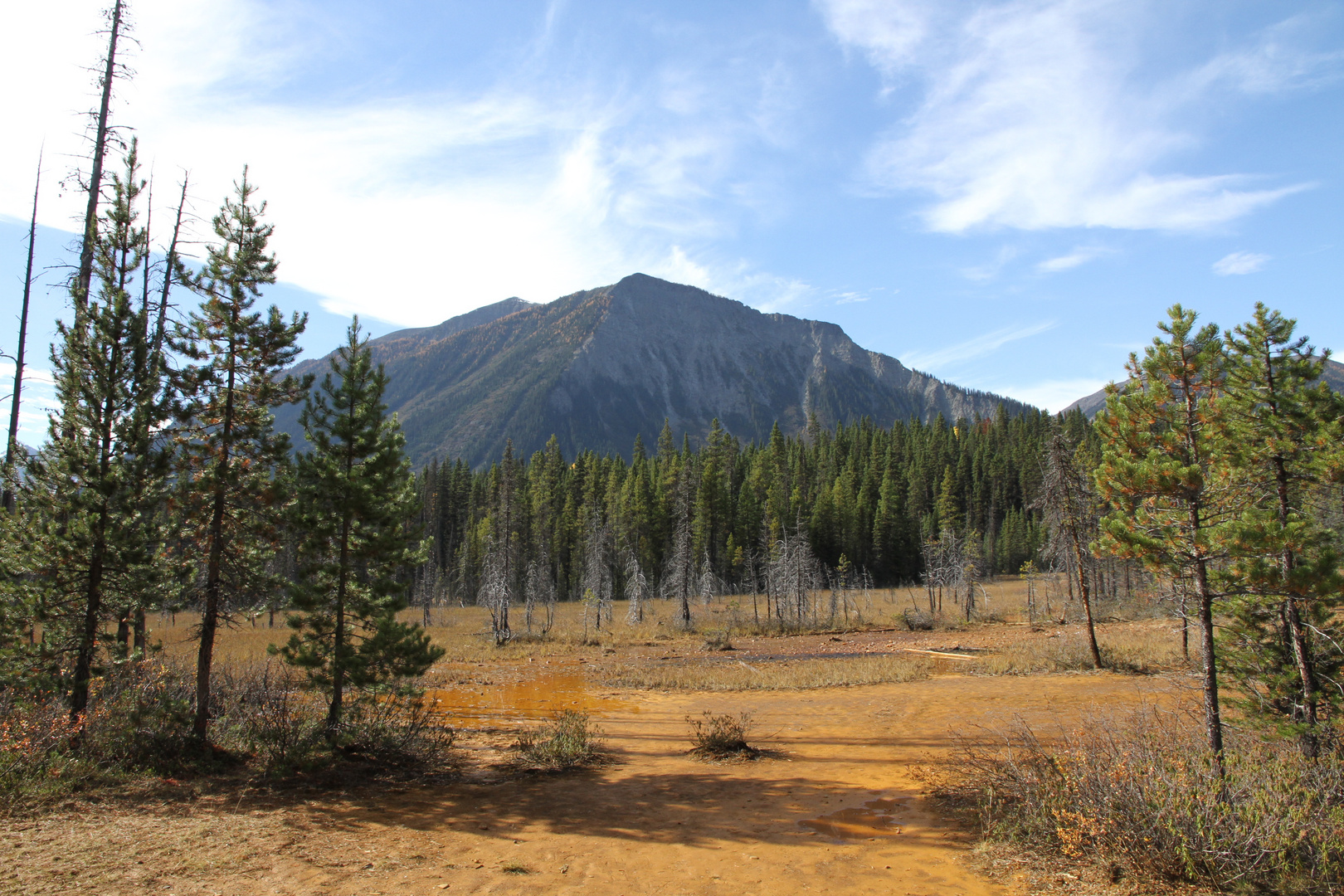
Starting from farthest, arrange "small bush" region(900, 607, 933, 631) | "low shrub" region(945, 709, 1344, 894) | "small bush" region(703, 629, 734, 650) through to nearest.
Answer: "small bush" region(900, 607, 933, 631) → "small bush" region(703, 629, 734, 650) → "low shrub" region(945, 709, 1344, 894)

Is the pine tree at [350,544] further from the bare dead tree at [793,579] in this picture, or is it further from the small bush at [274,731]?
the bare dead tree at [793,579]

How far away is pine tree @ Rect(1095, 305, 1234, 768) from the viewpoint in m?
8.77

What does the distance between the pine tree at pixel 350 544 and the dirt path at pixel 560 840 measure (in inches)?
109

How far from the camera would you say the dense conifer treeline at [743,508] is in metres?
62.0

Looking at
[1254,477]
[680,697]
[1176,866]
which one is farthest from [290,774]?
[1254,477]

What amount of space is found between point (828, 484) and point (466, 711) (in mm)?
66759

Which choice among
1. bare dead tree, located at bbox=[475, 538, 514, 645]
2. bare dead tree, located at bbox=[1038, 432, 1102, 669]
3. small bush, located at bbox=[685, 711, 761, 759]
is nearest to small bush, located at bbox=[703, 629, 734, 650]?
bare dead tree, located at bbox=[475, 538, 514, 645]

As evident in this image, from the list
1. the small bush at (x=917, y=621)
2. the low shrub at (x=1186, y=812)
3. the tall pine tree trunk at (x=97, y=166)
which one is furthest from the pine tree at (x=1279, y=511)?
the small bush at (x=917, y=621)

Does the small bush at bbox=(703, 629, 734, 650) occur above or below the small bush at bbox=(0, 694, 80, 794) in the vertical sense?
below

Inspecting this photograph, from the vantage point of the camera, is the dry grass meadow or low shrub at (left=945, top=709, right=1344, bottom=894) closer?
low shrub at (left=945, top=709, right=1344, bottom=894)

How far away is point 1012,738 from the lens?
10969 mm

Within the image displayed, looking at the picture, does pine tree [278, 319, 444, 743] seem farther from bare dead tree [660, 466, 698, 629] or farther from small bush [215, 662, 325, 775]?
bare dead tree [660, 466, 698, 629]

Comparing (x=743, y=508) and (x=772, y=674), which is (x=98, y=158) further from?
(x=743, y=508)

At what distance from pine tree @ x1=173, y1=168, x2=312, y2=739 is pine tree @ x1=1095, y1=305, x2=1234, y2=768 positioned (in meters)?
13.9
